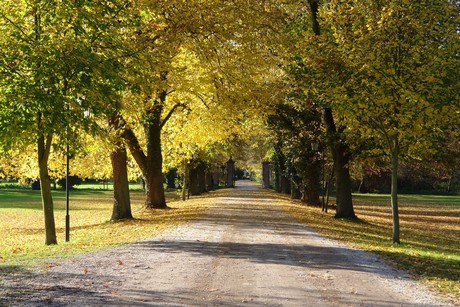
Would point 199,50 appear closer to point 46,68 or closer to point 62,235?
point 46,68

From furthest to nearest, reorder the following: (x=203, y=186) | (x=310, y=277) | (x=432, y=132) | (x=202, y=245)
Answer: (x=203, y=186)
(x=432, y=132)
(x=202, y=245)
(x=310, y=277)

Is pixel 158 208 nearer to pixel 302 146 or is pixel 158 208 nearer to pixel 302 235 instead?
pixel 302 146

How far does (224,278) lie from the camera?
8.18m

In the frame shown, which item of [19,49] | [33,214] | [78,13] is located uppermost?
[78,13]

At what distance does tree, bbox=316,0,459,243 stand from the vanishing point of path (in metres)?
3.89

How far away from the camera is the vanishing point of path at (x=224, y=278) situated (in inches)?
269

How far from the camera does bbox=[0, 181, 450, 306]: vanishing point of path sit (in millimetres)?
6840

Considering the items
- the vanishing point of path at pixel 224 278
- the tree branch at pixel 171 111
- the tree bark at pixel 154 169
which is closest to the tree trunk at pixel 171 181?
the tree bark at pixel 154 169

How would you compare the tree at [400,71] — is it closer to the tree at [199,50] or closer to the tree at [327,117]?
the tree at [327,117]

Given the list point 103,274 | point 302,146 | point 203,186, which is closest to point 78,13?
point 103,274

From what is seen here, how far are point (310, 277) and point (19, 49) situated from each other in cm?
753

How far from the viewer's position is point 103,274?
8445mm

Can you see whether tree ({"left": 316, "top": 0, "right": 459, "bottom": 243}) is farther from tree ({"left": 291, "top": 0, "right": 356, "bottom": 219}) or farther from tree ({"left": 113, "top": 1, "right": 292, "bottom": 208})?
tree ({"left": 113, "top": 1, "right": 292, "bottom": 208})

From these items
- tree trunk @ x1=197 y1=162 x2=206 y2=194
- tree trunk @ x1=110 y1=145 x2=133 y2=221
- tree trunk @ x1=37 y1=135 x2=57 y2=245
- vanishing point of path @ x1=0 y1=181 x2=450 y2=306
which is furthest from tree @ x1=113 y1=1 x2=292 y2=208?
tree trunk @ x1=197 y1=162 x2=206 y2=194
